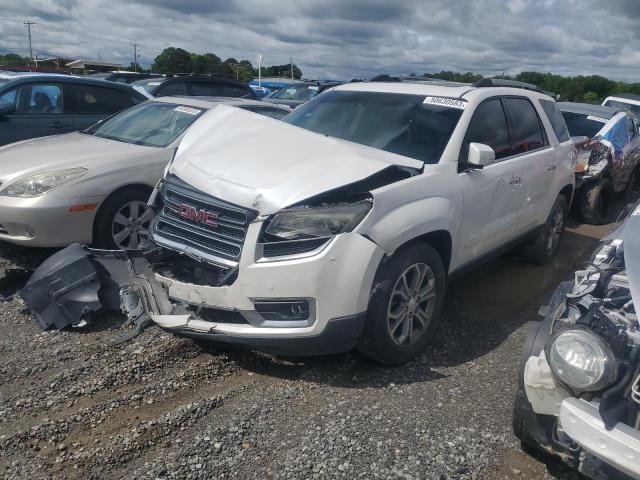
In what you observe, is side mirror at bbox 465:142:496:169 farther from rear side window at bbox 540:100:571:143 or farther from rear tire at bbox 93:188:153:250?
rear tire at bbox 93:188:153:250

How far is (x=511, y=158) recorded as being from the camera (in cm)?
466

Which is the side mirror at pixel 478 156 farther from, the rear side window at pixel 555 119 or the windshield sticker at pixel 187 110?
the windshield sticker at pixel 187 110

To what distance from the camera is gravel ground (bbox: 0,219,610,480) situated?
268 cm

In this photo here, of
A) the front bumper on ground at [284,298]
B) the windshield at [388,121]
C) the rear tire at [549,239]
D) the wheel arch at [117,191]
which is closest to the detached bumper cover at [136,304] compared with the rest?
the front bumper on ground at [284,298]

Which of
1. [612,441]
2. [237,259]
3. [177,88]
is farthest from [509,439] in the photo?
[177,88]

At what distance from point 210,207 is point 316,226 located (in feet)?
2.27

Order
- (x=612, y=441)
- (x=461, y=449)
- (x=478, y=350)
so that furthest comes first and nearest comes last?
(x=478, y=350) < (x=461, y=449) < (x=612, y=441)

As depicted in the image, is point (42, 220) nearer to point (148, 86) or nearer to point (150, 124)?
point (150, 124)

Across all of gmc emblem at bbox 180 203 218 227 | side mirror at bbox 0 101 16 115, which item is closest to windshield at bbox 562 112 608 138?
gmc emblem at bbox 180 203 218 227

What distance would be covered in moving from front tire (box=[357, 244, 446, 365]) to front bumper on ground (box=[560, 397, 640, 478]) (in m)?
1.22

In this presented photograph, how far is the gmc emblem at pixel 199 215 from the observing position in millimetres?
3297

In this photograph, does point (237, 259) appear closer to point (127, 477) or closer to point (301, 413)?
point (301, 413)

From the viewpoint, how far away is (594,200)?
826 centimetres

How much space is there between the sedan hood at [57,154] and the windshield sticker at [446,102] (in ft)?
9.13
